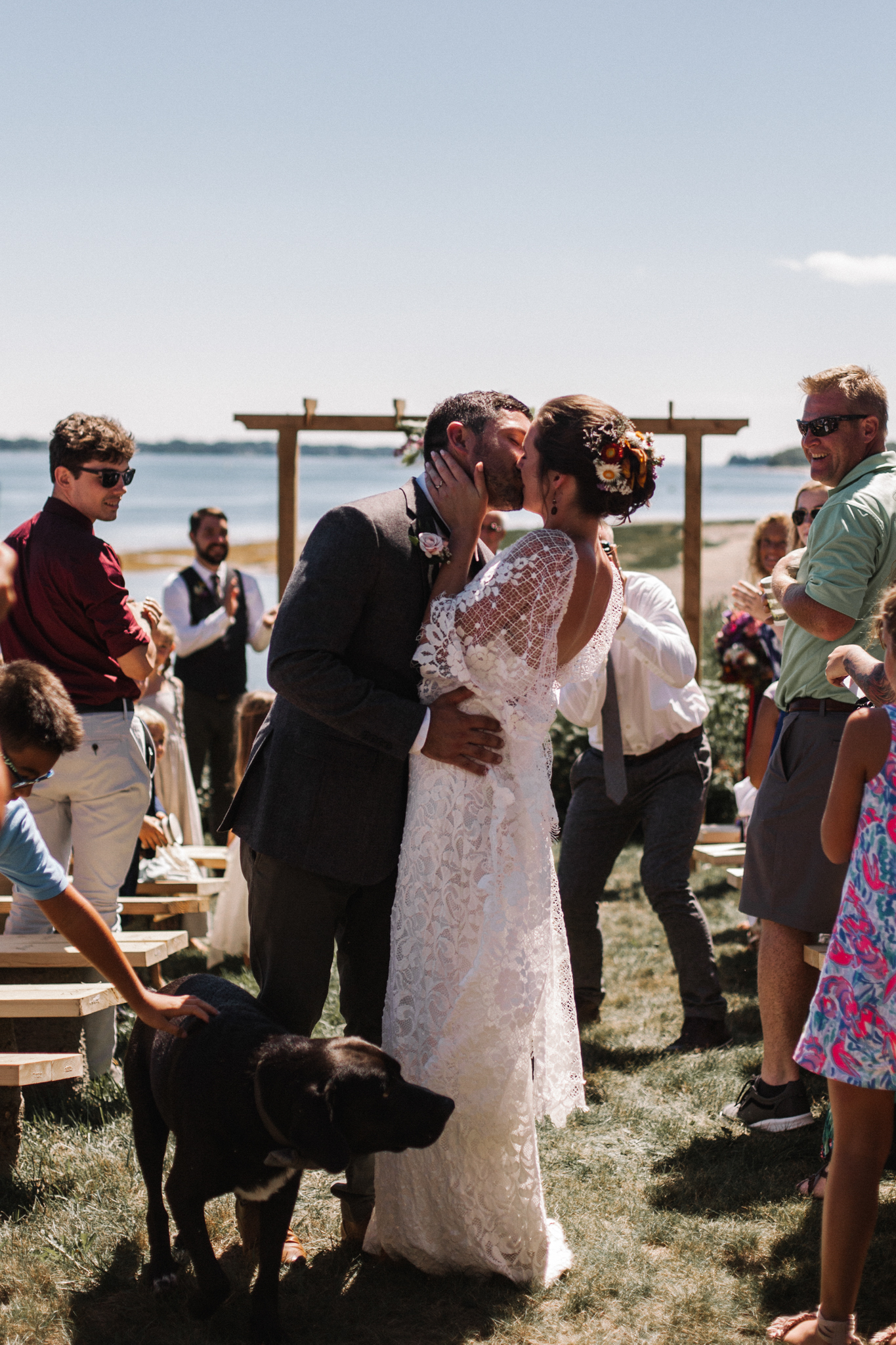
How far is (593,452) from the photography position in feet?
9.20

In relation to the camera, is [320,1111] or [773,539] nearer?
[320,1111]

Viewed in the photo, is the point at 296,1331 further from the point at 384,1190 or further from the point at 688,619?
the point at 688,619

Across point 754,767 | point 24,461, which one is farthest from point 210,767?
point 24,461

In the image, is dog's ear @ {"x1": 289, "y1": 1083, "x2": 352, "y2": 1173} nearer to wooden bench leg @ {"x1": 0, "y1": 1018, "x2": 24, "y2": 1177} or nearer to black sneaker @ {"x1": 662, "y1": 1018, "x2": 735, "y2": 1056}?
wooden bench leg @ {"x1": 0, "y1": 1018, "x2": 24, "y2": 1177}

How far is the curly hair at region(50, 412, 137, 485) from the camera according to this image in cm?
417

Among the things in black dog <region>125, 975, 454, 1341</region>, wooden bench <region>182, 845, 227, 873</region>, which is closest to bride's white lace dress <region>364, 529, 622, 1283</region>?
black dog <region>125, 975, 454, 1341</region>

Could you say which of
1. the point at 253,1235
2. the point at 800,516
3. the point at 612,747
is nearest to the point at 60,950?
the point at 253,1235

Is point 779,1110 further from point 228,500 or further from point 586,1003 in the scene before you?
point 228,500

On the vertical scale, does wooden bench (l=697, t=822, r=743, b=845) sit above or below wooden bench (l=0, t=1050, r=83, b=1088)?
below

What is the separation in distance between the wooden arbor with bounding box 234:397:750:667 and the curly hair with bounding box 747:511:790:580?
1.10m

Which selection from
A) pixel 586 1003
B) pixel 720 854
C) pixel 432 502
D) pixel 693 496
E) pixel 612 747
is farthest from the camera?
pixel 693 496

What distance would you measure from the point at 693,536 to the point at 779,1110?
4.83 m

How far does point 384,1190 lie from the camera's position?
3029mm

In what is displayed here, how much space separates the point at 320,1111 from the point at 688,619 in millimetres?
6108
